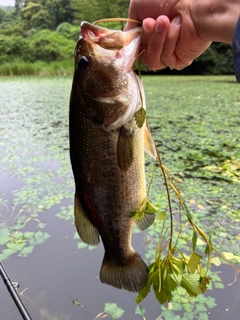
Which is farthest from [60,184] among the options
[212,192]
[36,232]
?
[212,192]

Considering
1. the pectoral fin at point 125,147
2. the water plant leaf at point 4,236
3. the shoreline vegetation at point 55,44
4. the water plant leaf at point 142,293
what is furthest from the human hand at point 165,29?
the shoreline vegetation at point 55,44

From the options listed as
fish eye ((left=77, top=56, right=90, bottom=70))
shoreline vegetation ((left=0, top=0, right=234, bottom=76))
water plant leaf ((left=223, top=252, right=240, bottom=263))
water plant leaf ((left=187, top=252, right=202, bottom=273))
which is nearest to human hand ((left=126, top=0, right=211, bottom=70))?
fish eye ((left=77, top=56, right=90, bottom=70))

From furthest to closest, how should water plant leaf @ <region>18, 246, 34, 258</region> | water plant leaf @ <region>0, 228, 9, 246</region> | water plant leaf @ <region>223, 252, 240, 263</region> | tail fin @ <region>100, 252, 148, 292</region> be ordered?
water plant leaf @ <region>0, 228, 9, 246</region> < water plant leaf @ <region>18, 246, 34, 258</region> < water plant leaf @ <region>223, 252, 240, 263</region> < tail fin @ <region>100, 252, 148, 292</region>

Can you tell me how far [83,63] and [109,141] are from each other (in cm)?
32

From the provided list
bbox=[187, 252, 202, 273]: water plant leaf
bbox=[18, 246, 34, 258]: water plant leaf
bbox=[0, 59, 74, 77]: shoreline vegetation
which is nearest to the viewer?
bbox=[187, 252, 202, 273]: water plant leaf

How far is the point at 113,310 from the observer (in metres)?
2.00

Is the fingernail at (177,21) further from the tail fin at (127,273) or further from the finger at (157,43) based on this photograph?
the tail fin at (127,273)

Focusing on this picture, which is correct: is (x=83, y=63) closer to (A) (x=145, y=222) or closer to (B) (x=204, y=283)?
(A) (x=145, y=222)

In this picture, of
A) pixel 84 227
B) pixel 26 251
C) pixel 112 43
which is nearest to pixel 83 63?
pixel 112 43

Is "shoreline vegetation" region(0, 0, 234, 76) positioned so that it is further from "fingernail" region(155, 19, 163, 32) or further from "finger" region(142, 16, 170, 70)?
"fingernail" region(155, 19, 163, 32)

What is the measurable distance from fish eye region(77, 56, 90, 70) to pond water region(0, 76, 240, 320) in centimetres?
146

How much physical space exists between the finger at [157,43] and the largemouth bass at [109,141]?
67mm

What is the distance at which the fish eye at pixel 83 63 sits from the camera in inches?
49.5

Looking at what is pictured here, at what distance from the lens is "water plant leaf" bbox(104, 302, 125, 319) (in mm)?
1966
